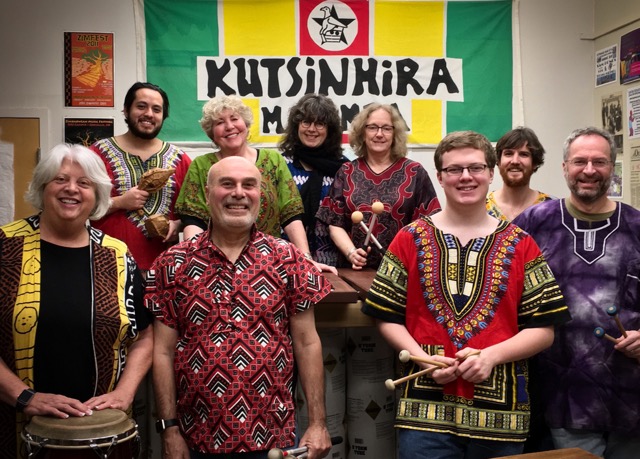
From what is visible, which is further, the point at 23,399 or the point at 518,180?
the point at 518,180

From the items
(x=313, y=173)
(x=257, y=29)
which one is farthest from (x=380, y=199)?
(x=257, y=29)

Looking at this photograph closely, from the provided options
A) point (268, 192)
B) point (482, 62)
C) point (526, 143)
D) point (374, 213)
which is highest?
point (482, 62)

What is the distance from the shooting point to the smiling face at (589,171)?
2426 mm

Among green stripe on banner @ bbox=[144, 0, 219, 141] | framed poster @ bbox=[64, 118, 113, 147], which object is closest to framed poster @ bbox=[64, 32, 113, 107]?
framed poster @ bbox=[64, 118, 113, 147]

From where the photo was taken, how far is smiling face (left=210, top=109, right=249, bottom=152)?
322 centimetres

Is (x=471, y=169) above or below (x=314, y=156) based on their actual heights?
below

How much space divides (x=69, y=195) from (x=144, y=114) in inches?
45.1

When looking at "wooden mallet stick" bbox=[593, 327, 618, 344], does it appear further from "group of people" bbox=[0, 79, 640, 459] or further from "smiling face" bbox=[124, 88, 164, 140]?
"smiling face" bbox=[124, 88, 164, 140]

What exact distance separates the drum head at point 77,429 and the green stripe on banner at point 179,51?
3032 mm

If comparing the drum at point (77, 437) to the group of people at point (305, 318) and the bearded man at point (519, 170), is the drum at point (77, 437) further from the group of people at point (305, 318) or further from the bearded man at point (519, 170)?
the bearded man at point (519, 170)

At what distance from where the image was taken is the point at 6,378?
2.09 meters

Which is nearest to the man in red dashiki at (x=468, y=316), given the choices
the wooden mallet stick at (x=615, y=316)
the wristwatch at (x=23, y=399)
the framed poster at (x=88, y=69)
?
the wooden mallet stick at (x=615, y=316)

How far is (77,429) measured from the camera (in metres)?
1.92

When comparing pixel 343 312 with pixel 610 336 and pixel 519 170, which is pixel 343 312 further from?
pixel 519 170
